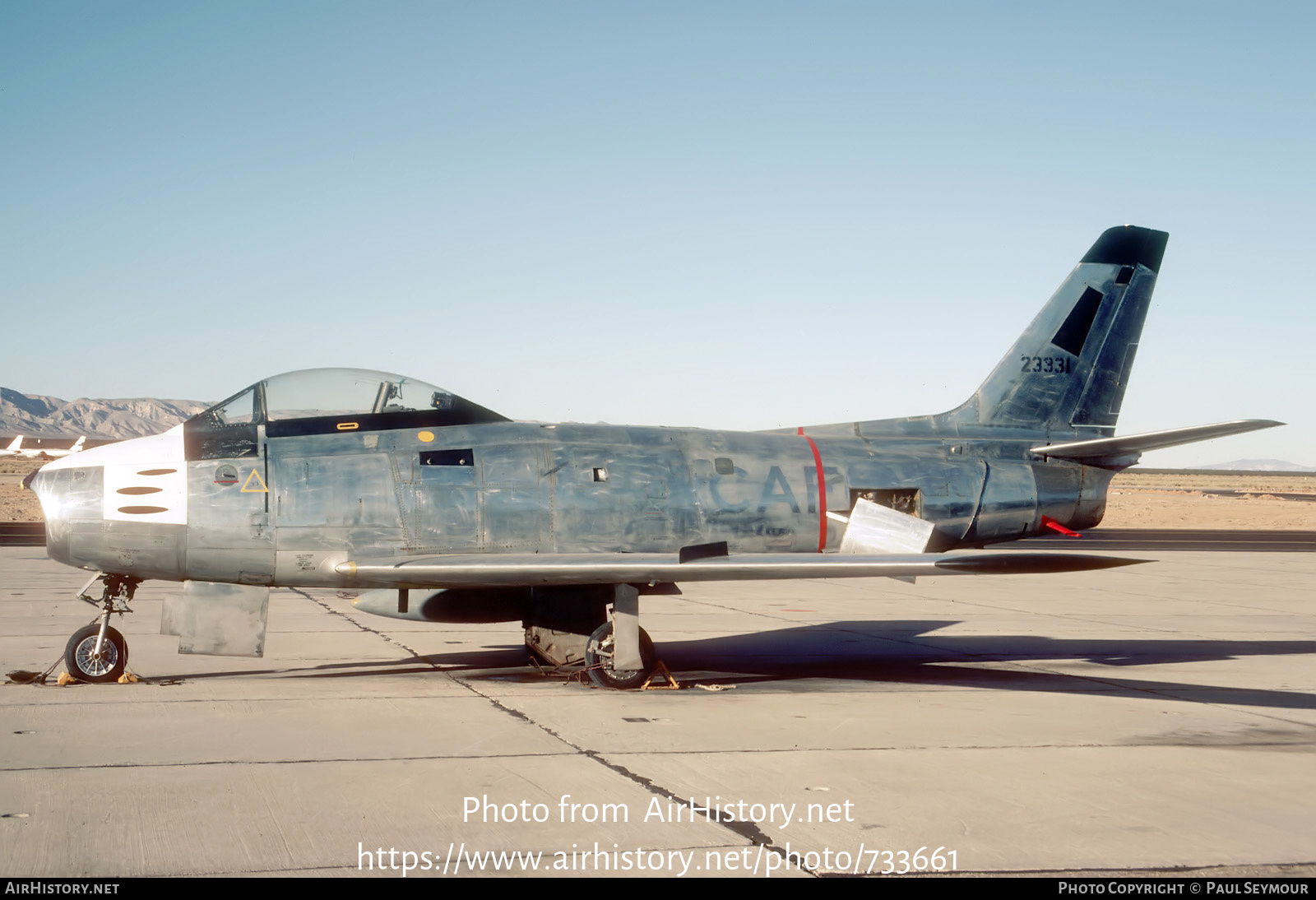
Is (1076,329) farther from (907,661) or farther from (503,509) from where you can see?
(503,509)

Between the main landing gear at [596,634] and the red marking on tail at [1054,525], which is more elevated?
the red marking on tail at [1054,525]

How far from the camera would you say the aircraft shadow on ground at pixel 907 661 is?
11430 mm

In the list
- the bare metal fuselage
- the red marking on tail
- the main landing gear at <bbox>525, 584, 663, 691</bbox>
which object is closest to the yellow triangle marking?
the bare metal fuselage

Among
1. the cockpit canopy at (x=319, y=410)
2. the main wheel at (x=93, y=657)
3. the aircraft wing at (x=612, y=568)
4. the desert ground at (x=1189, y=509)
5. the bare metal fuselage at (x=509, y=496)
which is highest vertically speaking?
the cockpit canopy at (x=319, y=410)

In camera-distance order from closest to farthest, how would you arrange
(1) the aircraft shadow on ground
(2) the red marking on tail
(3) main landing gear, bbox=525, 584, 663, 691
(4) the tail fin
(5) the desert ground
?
(3) main landing gear, bbox=525, 584, 663, 691 < (1) the aircraft shadow on ground < (2) the red marking on tail < (4) the tail fin < (5) the desert ground

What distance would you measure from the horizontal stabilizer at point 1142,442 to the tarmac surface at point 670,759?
2609 mm

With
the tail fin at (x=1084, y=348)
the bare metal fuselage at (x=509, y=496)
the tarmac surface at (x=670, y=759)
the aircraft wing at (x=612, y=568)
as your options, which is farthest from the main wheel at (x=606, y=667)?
the tail fin at (x=1084, y=348)

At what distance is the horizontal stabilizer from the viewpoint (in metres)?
11.4

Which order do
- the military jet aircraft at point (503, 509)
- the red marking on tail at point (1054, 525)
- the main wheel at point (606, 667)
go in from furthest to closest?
the red marking on tail at point (1054, 525)
the main wheel at point (606, 667)
the military jet aircraft at point (503, 509)

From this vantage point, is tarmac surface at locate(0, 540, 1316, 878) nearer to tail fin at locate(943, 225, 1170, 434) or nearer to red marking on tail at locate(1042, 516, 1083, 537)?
red marking on tail at locate(1042, 516, 1083, 537)

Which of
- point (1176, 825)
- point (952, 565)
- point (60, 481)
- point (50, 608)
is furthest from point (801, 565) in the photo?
point (50, 608)

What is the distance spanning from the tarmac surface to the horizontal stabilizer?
2.61m

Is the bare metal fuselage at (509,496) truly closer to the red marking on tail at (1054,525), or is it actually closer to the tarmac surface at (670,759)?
the red marking on tail at (1054,525)

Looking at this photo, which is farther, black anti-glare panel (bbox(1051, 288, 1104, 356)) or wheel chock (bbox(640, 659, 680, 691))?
black anti-glare panel (bbox(1051, 288, 1104, 356))
